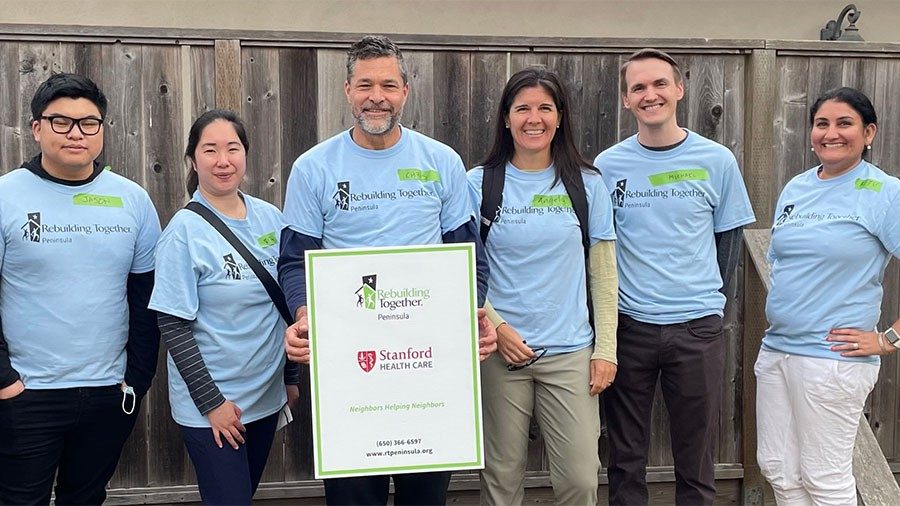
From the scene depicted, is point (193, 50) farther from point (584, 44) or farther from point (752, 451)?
point (752, 451)

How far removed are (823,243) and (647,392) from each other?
0.97 meters

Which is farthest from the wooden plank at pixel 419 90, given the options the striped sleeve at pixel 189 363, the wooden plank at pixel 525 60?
the striped sleeve at pixel 189 363

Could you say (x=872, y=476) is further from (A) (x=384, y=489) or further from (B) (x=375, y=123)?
Result: (B) (x=375, y=123)

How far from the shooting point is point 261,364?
10.5 ft

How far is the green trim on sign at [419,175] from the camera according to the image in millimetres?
3111

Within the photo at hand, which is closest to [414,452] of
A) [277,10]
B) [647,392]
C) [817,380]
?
[647,392]

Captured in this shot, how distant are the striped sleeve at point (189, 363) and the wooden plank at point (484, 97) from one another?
1.79 meters

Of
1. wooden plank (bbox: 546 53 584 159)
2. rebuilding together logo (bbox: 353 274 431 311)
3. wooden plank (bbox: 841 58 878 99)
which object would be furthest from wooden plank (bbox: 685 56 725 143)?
rebuilding together logo (bbox: 353 274 431 311)

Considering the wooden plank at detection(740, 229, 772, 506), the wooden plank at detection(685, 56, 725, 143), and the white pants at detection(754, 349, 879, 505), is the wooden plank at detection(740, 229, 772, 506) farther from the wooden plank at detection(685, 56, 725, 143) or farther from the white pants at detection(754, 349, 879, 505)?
the white pants at detection(754, 349, 879, 505)

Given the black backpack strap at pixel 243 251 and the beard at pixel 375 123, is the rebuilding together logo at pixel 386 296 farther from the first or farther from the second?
the beard at pixel 375 123

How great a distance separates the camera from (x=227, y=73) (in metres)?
3.98

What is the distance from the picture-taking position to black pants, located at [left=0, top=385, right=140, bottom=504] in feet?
9.95

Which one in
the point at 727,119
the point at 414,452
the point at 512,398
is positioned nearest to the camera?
the point at 414,452

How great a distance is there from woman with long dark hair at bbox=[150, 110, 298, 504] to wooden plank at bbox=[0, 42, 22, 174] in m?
1.19
